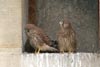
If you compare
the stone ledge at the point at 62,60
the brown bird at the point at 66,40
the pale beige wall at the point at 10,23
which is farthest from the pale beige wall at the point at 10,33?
the brown bird at the point at 66,40

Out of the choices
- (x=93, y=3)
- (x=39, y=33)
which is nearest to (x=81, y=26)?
(x=93, y=3)

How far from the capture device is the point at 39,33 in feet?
10.3

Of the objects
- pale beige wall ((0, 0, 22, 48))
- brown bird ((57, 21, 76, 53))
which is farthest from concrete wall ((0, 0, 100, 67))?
brown bird ((57, 21, 76, 53))

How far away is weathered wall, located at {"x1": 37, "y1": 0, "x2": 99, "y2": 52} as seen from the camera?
3719 mm

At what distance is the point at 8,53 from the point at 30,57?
0.61 ft

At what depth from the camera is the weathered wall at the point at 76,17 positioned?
12.2 feet

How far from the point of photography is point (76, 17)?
3766 millimetres

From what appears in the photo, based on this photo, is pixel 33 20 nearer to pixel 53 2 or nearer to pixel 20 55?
pixel 53 2

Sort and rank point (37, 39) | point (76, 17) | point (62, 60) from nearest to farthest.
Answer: point (62, 60)
point (37, 39)
point (76, 17)

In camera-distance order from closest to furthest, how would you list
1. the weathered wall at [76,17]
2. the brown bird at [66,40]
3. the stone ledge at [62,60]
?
the stone ledge at [62,60]
the brown bird at [66,40]
the weathered wall at [76,17]

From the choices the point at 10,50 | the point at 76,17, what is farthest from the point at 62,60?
the point at 76,17

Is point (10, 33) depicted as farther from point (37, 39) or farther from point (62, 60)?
point (62, 60)

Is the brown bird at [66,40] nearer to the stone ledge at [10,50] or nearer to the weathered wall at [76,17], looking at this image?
the stone ledge at [10,50]

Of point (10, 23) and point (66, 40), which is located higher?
point (10, 23)
